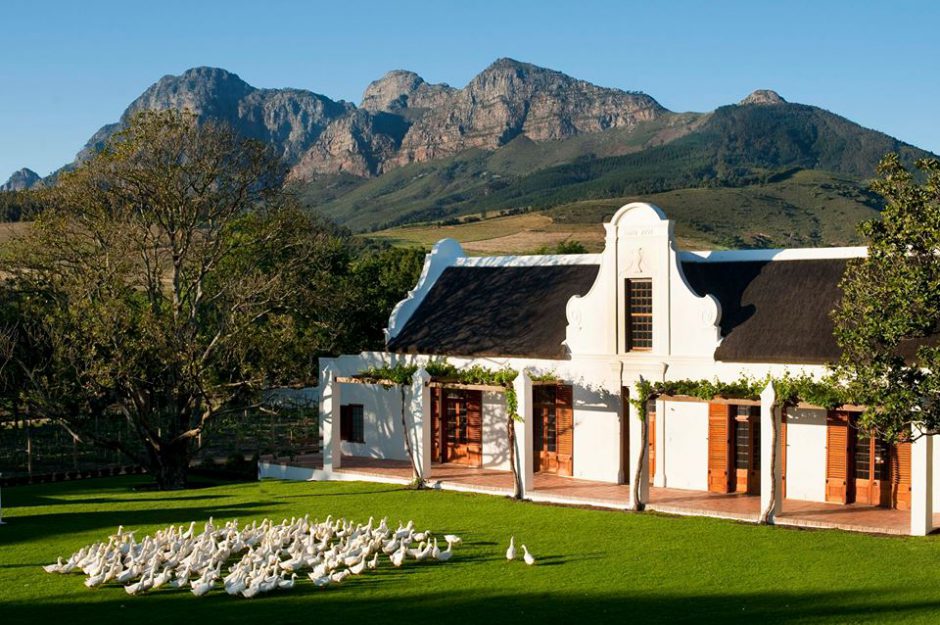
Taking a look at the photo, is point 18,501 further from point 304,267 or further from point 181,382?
point 304,267

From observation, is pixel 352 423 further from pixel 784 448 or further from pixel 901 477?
pixel 901 477

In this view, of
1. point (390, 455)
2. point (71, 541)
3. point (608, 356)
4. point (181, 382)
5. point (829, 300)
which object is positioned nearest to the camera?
point (71, 541)

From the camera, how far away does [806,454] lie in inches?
1030

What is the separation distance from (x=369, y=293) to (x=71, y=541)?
2531cm

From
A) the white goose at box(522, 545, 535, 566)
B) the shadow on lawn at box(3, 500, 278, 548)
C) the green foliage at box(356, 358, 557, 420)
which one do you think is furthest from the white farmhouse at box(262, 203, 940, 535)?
the white goose at box(522, 545, 535, 566)

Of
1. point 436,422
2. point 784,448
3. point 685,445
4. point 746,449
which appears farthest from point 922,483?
point 436,422

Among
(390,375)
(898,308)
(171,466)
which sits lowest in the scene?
(171,466)

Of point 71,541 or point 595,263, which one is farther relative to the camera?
point 595,263

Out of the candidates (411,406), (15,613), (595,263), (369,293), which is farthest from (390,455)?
(15,613)

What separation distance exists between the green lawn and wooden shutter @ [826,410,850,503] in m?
3.22

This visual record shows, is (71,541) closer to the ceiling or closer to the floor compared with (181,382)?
closer to the floor

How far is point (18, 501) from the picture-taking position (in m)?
A: 30.1

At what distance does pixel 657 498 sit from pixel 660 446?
2.13 meters

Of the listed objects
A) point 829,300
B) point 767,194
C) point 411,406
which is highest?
point 767,194
